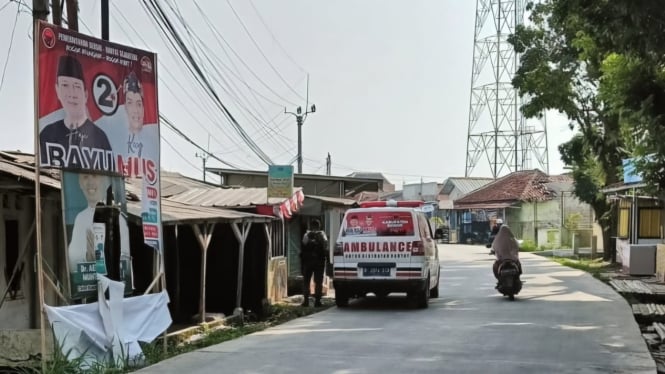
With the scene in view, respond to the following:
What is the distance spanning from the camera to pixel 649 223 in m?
24.4

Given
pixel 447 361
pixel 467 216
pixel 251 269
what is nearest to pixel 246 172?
pixel 251 269

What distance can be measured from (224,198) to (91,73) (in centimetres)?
905

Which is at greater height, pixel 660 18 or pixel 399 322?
pixel 660 18

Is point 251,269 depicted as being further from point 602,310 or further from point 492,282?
point 492,282

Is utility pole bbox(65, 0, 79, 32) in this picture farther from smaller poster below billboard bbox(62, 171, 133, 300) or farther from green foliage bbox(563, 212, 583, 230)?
green foliage bbox(563, 212, 583, 230)

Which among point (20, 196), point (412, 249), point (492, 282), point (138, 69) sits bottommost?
point (492, 282)

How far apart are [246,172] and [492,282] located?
12227mm

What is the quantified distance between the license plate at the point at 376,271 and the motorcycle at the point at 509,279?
3102 millimetres

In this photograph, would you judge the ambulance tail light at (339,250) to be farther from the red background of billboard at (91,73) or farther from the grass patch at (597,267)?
the grass patch at (597,267)

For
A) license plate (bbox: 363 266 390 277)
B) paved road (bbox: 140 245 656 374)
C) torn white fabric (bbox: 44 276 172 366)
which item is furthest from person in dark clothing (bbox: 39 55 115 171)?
license plate (bbox: 363 266 390 277)

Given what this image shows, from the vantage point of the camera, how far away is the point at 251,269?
15539 mm

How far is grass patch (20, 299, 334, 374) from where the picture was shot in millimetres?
8297

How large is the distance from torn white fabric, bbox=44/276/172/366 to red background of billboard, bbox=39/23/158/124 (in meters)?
2.19

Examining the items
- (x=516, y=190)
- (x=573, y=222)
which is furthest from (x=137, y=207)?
(x=516, y=190)
